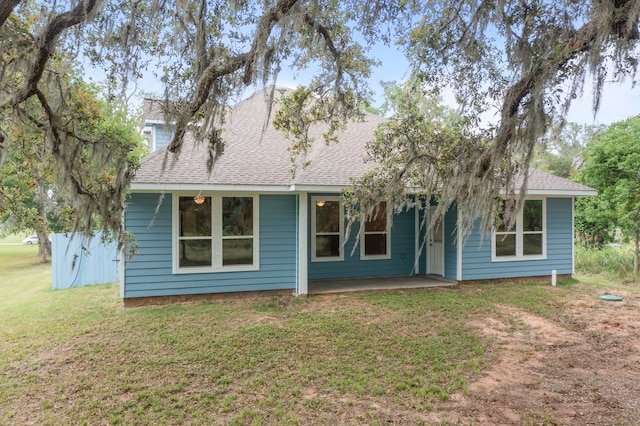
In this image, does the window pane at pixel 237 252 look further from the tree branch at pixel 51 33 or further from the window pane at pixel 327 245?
the tree branch at pixel 51 33

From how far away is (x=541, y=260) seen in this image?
31.6ft

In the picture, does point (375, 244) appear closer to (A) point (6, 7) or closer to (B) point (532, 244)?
(B) point (532, 244)

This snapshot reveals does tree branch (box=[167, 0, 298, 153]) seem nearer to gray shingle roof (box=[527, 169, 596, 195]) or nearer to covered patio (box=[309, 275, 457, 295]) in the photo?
covered patio (box=[309, 275, 457, 295])

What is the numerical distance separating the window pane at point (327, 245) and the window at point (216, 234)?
2047 millimetres

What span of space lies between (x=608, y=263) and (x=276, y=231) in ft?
31.5

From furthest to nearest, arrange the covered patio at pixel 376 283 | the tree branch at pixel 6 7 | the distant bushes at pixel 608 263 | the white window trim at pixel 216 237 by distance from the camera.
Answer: the distant bushes at pixel 608 263
the covered patio at pixel 376 283
the white window trim at pixel 216 237
the tree branch at pixel 6 7

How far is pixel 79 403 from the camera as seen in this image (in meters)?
3.66

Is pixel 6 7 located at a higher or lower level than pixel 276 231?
higher

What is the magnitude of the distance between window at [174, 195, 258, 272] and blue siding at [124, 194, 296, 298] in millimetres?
161

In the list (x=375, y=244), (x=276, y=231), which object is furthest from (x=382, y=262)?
(x=276, y=231)

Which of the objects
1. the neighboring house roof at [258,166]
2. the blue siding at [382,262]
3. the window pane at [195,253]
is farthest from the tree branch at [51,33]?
the blue siding at [382,262]

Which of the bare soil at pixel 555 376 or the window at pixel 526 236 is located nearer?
the bare soil at pixel 555 376

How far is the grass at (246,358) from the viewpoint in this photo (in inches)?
139

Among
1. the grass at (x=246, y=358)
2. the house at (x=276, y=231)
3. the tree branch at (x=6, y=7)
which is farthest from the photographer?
the house at (x=276, y=231)
